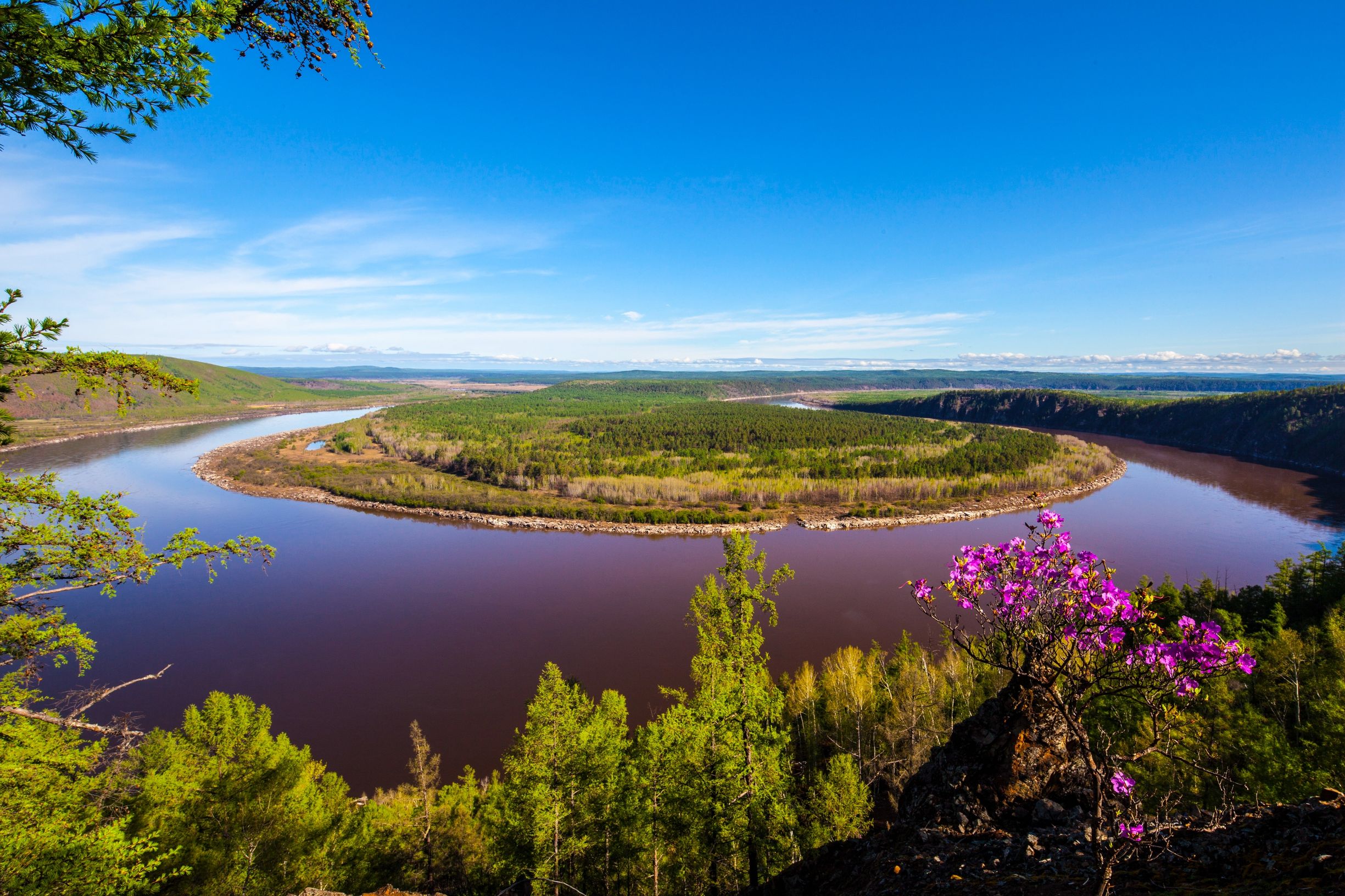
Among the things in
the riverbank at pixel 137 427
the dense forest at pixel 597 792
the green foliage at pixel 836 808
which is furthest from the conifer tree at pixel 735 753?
the riverbank at pixel 137 427

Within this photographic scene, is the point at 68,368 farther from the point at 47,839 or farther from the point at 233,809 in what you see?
the point at 233,809

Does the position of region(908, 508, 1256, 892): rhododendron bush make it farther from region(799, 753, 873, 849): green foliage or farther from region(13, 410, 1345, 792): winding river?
region(13, 410, 1345, 792): winding river

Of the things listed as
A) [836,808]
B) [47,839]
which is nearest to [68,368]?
[47,839]

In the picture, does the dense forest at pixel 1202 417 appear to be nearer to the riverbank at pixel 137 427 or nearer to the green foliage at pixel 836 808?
the green foliage at pixel 836 808

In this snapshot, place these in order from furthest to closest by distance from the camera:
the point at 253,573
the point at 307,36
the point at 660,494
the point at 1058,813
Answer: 1. the point at 660,494
2. the point at 253,573
3. the point at 1058,813
4. the point at 307,36

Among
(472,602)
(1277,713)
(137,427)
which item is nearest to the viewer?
(1277,713)

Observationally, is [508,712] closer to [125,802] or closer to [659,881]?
[659,881]

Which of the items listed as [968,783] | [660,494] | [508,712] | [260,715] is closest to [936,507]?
[660,494]

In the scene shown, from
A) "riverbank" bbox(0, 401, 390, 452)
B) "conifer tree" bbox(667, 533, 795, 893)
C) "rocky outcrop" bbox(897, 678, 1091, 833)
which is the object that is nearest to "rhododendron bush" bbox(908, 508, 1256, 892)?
"rocky outcrop" bbox(897, 678, 1091, 833)
